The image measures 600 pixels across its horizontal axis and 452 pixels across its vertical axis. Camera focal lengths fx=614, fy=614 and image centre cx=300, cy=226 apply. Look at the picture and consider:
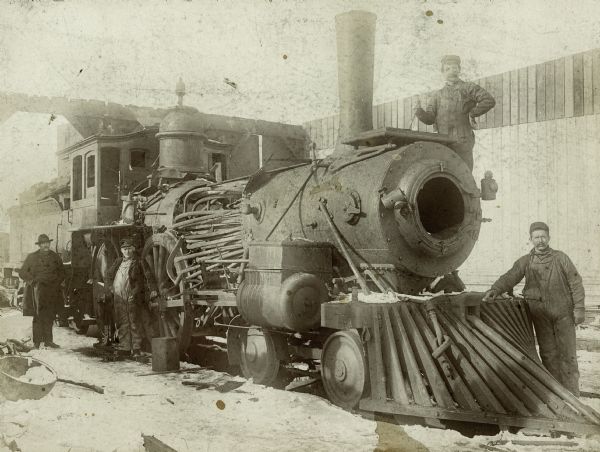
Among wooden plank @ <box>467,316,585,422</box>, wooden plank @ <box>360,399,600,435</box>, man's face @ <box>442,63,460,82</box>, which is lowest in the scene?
wooden plank @ <box>360,399,600,435</box>

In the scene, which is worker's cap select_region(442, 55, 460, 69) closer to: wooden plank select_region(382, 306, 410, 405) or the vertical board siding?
wooden plank select_region(382, 306, 410, 405)

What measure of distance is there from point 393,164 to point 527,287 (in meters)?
1.70

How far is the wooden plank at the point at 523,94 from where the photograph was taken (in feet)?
35.5

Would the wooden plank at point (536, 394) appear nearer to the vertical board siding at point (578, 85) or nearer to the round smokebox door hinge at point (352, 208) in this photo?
the round smokebox door hinge at point (352, 208)

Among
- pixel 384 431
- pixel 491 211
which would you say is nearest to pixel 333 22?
pixel 384 431

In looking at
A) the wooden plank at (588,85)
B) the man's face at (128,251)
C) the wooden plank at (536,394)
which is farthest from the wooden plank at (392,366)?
the wooden plank at (588,85)

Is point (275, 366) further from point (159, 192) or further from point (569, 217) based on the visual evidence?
point (569, 217)

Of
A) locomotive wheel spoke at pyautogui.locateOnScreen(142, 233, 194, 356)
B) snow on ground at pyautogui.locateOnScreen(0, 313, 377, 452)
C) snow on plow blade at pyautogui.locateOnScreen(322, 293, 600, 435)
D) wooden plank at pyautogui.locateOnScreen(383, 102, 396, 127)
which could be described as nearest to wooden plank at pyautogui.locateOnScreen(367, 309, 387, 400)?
snow on plow blade at pyautogui.locateOnScreen(322, 293, 600, 435)

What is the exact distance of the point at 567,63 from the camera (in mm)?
10164

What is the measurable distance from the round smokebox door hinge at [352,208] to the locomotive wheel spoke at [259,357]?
140cm

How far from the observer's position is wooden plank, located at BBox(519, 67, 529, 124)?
35.5 ft

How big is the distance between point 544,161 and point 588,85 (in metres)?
1.42

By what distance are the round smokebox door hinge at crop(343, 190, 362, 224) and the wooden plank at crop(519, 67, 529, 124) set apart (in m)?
6.70

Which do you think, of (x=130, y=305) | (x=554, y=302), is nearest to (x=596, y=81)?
(x=554, y=302)
